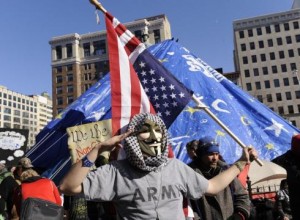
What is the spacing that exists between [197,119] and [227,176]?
328 inches

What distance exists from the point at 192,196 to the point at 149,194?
0.33 m

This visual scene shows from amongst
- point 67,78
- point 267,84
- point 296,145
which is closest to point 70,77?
point 67,78

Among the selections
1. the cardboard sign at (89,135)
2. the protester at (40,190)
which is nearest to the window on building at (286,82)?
the cardboard sign at (89,135)

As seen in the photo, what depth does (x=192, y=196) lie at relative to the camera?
2.58m

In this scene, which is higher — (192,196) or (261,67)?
(261,67)

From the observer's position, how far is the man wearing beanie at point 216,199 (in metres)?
3.53

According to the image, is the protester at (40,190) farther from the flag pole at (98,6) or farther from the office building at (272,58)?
the office building at (272,58)

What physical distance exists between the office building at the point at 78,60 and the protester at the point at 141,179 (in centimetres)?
8656

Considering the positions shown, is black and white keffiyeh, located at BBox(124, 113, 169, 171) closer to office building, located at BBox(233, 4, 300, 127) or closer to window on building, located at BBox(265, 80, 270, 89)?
office building, located at BBox(233, 4, 300, 127)

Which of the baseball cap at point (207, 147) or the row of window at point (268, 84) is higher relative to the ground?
the row of window at point (268, 84)

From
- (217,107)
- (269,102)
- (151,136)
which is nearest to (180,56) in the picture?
(217,107)

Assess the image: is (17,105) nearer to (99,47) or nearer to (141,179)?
(99,47)

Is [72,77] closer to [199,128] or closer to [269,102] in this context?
[269,102]

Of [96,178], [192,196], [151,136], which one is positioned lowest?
[192,196]
